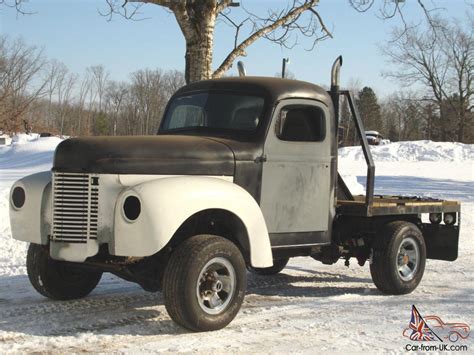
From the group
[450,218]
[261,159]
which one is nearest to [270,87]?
[261,159]

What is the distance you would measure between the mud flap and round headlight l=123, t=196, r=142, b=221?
4.29 metres

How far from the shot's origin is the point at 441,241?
816 cm

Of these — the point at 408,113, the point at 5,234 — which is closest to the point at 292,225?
Result: the point at 5,234

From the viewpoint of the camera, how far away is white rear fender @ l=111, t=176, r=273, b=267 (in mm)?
5105

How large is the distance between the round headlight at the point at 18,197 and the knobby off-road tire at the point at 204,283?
159cm

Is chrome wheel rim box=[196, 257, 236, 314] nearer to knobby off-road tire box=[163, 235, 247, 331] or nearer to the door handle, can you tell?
knobby off-road tire box=[163, 235, 247, 331]

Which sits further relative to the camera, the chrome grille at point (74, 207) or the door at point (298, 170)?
the door at point (298, 170)

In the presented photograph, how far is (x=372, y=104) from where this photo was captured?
8000cm

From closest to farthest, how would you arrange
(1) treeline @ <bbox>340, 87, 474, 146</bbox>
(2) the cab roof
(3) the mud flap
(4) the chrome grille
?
(4) the chrome grille < (2) the cab roof < (3) the mud flap < (1) treeline @ <bbox>340, 87, 474, 146</bbox>

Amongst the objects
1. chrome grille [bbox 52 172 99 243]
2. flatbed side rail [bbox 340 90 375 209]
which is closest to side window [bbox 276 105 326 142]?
flatbed side rail [bbox 340 90 375 209]

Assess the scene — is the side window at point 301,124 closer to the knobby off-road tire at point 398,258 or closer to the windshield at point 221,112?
the windshield at point 221,112

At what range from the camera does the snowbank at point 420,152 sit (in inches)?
1478

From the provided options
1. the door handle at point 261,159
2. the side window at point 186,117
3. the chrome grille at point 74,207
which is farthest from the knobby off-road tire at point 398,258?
the chrome grille at point 74,207

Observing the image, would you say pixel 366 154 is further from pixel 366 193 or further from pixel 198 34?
pixel 198 34
